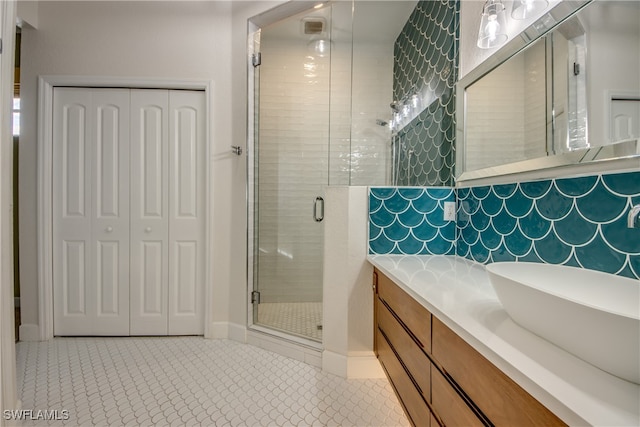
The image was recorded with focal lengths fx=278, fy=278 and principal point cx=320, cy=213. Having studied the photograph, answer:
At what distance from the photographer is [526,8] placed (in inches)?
43.9

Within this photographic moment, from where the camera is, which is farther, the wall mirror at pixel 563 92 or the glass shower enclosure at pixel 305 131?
the glass shower enclosure at pixel 305 131

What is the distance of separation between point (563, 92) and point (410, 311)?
94 centimetres

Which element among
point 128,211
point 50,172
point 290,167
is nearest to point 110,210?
point 128,211

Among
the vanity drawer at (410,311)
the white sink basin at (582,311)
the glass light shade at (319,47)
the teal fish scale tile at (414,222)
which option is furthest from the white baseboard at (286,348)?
the glass light shade at (319,47)

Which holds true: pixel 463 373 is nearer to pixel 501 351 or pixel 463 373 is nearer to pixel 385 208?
pixel 501 351

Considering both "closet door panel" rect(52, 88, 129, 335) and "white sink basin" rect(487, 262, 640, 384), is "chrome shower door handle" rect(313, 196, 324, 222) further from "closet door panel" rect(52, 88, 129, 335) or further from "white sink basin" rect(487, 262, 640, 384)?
"closet door panel" rect(52, 88, 129, 335)

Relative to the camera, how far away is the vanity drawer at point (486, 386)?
0.50 meters

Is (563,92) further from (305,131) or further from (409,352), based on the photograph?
(305,131)

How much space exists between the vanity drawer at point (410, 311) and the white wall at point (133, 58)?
1359mm

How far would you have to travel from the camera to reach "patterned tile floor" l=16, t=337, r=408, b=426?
4.75 feet

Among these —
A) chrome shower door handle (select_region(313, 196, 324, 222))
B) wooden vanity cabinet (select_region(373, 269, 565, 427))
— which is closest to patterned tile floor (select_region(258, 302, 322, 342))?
chrome shower door handle (select_region(313, 196, 324, 222))

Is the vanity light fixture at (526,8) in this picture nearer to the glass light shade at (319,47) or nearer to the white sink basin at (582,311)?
the white sink basin at (582,311)

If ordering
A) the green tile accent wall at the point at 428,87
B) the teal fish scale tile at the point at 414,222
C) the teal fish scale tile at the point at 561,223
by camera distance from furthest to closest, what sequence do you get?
the green tile accent wall at the point at 428,87 < the teal fish scale tile at the point at 414,222 < the teal fish scale tile at the point at 561,223

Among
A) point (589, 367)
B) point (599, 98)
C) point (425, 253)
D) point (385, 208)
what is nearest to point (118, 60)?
point (385, 208)
